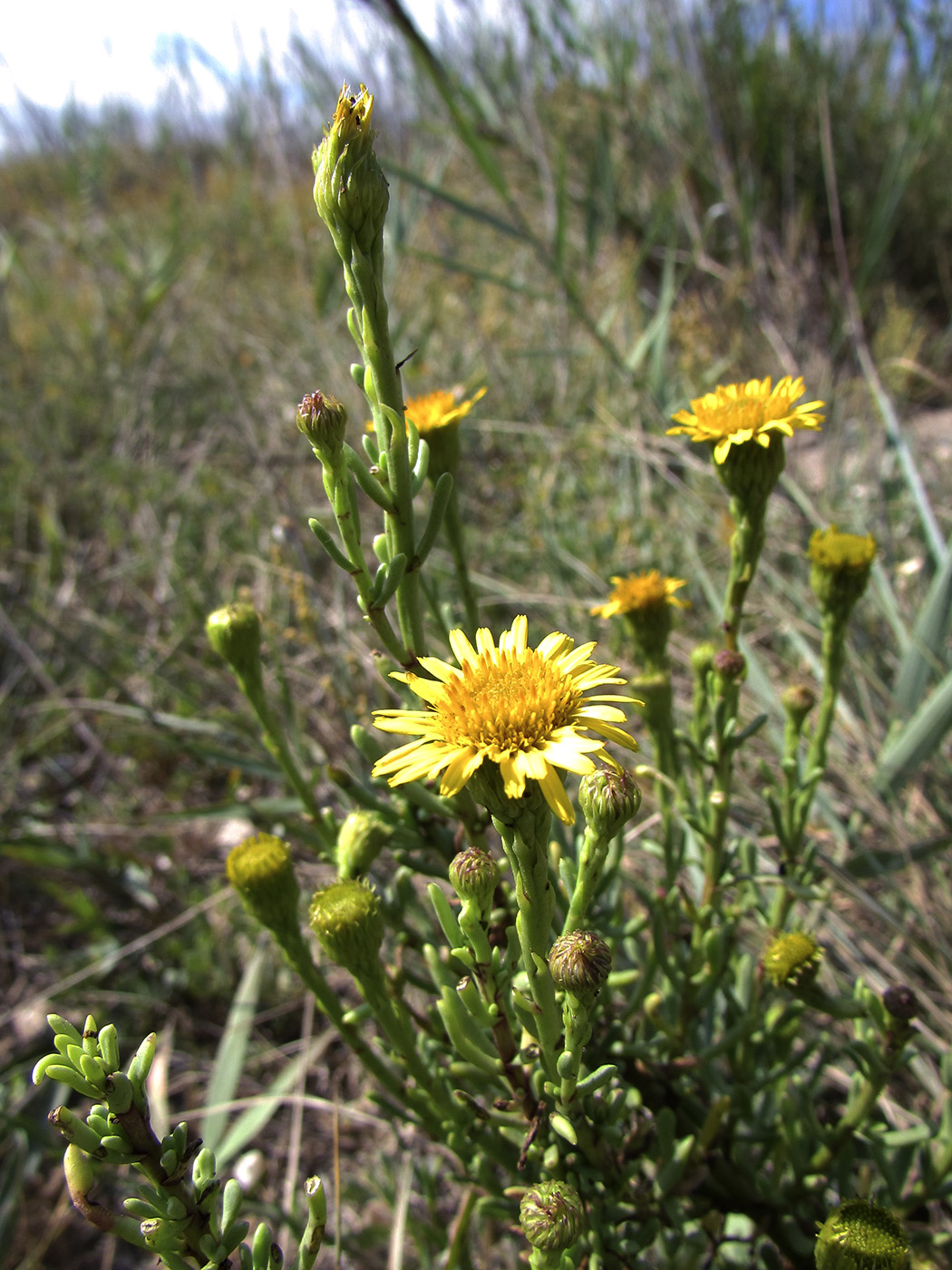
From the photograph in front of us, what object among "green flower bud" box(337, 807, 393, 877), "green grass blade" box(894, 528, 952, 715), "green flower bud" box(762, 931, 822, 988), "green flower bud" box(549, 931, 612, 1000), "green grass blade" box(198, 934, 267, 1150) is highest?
"green flower bud" box(337, 807, 393, 877)

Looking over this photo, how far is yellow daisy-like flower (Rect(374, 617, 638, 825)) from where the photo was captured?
2.80 ft

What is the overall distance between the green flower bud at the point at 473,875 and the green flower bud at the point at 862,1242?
1.98 ft

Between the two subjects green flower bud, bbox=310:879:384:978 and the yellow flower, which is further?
the yellow flower

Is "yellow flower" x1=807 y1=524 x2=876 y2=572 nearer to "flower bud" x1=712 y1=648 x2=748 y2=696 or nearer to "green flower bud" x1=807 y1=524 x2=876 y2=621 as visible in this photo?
"green flower bud" x1=807 y1=524 x2=876 y2=621

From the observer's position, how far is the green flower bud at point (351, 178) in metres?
0.95

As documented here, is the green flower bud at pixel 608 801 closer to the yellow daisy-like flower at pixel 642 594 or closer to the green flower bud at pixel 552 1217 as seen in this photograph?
the green flower bud at pixel 552 1217

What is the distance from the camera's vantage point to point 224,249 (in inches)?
323

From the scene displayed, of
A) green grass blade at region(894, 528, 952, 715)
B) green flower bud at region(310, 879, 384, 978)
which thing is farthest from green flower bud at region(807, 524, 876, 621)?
green flower bud at region(310, 879, 384, 978)

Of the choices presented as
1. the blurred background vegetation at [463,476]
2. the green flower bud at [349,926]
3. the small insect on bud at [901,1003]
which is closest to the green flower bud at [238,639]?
the blurred background vegetation at [463,476]

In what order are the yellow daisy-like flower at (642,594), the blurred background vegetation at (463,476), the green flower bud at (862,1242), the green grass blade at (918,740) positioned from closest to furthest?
the green flower bud at (862,1242) < the yellow daisy-like flower at (642,594) < the green grass blade at (918,740) < the blurred background vegetation at (463,476)

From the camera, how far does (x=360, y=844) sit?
1257 millimetres

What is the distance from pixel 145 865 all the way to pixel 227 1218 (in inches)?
75.7

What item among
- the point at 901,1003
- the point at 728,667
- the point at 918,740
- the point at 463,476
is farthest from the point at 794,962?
the point at 463,476

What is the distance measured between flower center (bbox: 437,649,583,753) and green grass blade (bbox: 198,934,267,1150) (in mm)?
1516
